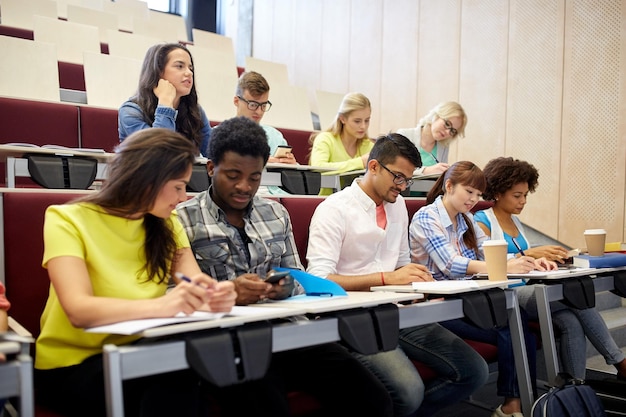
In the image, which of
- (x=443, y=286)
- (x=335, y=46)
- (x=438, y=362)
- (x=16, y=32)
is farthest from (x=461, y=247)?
(x=335, y=46)

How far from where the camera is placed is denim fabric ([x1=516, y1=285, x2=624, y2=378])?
1666 mm

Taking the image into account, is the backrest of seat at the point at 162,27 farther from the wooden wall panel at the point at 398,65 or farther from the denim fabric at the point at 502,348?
the denim fabric at the point at 502,348

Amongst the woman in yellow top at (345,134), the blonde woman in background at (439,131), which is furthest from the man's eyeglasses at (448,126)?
the woman in yellow top at (345,134)

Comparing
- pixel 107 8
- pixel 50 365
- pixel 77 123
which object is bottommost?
pixel 50 365

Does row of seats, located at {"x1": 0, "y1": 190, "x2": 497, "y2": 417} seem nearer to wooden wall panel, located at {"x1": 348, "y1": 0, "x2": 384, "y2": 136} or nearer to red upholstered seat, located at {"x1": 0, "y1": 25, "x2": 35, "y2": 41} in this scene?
red upholstered seat, located at {"x1": 0, "y1": 25, "x2": 35, "y2": 41}

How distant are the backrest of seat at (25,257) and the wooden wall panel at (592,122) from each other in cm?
227

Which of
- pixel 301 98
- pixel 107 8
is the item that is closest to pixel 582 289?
pixel 301 98

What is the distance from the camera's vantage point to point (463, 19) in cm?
325

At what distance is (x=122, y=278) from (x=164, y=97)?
92 cm

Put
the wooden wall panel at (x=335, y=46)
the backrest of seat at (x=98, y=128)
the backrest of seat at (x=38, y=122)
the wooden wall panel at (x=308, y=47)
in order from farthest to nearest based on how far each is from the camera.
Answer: the wooden wall panel at (x=308, y=47) < the wooden wall panel at (x=335, y=46) < the backrest of seat at (x=98, y=128) < the backrest of seat at (x=38, y=122)

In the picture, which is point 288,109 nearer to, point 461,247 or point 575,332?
point 461,247

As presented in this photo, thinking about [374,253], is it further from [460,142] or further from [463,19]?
[463,19]

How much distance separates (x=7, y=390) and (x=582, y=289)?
1.27m

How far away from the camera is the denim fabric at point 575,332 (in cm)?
167
